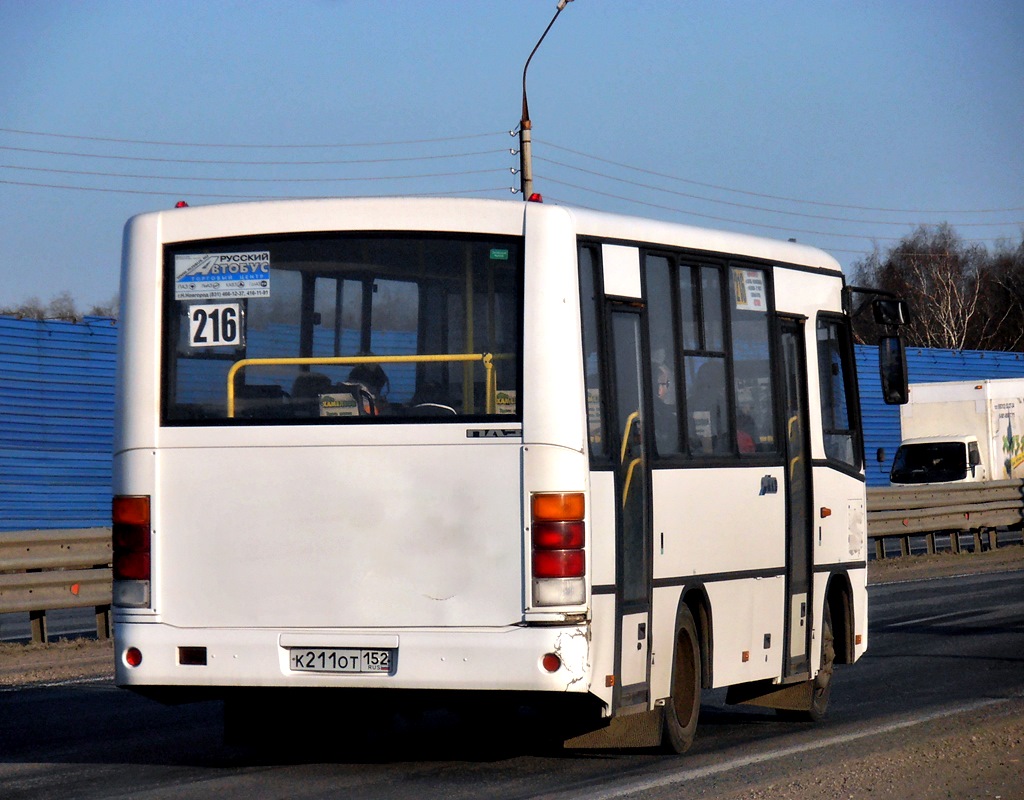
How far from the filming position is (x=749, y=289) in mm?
9898

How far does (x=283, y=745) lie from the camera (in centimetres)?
944

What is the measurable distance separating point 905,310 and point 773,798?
4815mm

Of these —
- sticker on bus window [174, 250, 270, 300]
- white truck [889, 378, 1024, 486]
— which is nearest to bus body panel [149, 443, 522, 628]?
sticker on bus window [174, 250, 270, 300]

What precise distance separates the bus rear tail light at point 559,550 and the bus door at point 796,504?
277 cm

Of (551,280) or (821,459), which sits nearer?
(551,280)

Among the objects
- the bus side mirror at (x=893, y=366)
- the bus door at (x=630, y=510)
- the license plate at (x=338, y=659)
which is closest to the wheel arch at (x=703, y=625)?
the bus door at (x=630, y=510)

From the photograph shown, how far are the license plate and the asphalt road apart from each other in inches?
22.7

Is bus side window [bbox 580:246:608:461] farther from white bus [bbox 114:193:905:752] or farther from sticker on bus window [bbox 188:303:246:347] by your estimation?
sticker on bus window [bbox 188:303:246:347]

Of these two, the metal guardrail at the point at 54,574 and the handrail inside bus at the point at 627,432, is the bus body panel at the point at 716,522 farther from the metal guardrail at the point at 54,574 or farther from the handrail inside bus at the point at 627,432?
the metal guardrail at the point at 54,574

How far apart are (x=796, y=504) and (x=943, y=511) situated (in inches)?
807

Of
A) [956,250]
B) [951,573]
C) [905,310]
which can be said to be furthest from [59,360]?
[956,250]

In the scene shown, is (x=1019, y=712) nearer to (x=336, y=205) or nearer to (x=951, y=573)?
(x=336, y=205)

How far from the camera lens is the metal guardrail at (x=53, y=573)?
50.5 feet

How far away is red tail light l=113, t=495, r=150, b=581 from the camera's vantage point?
26.9ft
